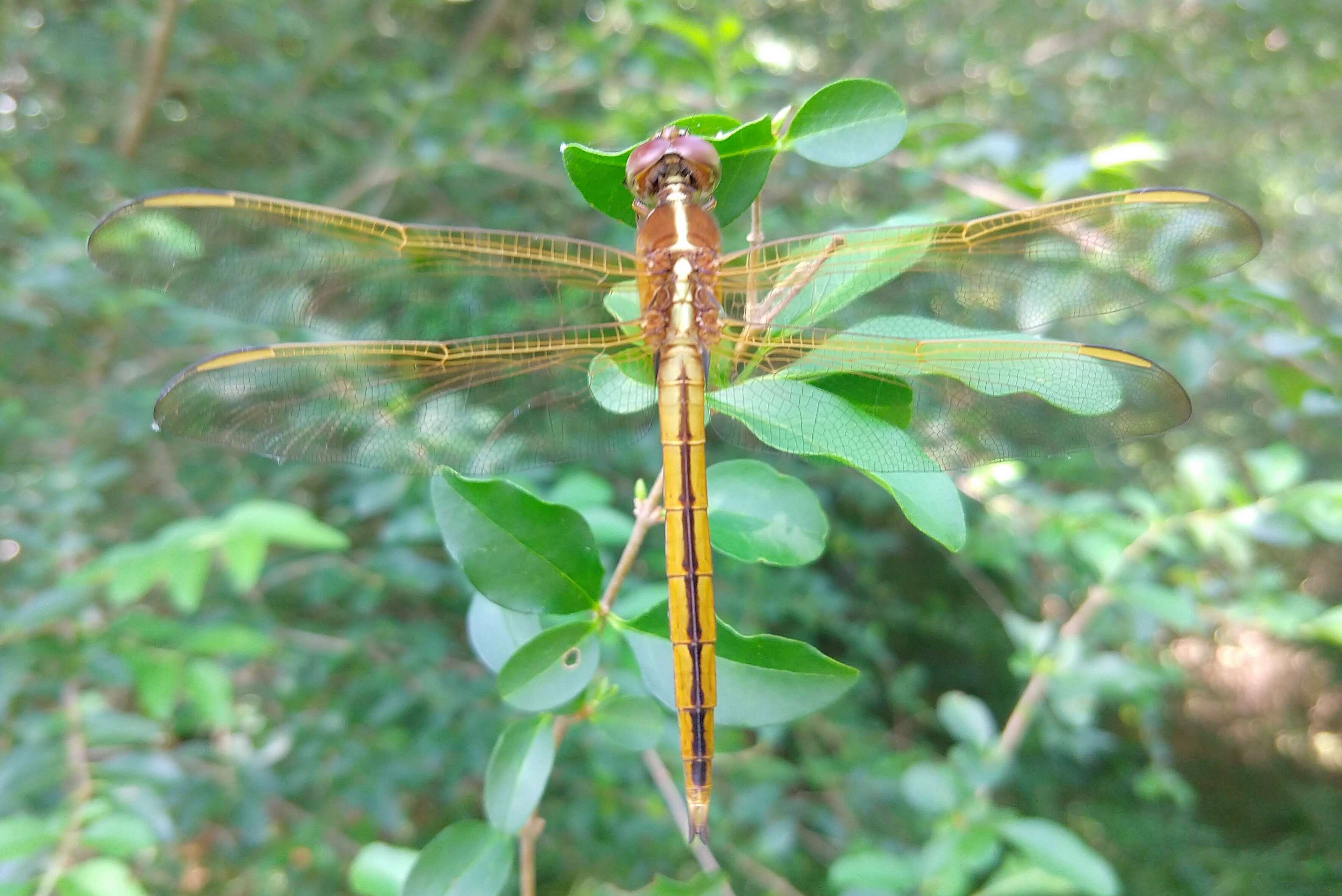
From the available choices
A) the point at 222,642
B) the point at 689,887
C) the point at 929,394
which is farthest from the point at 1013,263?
the point at 222,642

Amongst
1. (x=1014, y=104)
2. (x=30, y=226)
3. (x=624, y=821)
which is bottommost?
(x=624, y=821)

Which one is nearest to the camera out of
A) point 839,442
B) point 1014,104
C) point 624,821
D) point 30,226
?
point 839,442

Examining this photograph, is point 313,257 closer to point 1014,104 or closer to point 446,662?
point 446,662

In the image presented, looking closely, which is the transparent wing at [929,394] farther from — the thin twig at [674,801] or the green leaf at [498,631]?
the thin twig at [674,801]

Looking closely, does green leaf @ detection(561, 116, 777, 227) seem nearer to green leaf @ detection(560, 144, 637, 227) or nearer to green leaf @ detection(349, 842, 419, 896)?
green leaf @ detection(560, 144, 637, 227)

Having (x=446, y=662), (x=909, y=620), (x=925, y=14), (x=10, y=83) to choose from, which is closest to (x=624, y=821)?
(x=446, y=662)

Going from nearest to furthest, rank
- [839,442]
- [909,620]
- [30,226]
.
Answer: [839,442], [30,226], [909,620]

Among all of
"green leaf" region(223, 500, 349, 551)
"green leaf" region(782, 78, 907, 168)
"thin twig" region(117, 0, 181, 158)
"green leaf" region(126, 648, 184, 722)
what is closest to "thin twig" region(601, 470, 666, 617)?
"green leaf" region(782, 78, 907, 168)
